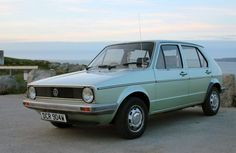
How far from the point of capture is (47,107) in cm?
687

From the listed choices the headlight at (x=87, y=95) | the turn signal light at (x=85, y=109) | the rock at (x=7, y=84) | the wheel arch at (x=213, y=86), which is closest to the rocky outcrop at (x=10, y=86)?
the rock at (x=7, y=84)

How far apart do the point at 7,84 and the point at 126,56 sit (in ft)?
29.2

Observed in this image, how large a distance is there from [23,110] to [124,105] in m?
4.60

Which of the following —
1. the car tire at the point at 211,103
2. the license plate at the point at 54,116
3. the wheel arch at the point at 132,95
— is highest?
the wheel arch at the point at 132,95

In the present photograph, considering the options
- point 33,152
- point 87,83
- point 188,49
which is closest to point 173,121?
point 188,49

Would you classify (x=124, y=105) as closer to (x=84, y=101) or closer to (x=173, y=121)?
(x=84, y=101)

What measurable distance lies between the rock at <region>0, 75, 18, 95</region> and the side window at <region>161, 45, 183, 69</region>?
350 inches

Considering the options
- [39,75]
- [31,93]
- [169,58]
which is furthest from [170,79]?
[39,75]

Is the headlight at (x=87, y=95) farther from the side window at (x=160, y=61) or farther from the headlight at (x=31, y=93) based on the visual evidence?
the side window at (x=160, y=61)

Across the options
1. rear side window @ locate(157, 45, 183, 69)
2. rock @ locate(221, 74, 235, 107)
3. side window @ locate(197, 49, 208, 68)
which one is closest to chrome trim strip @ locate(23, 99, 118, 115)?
rear side window @ locate(157, 45, 183, 69)

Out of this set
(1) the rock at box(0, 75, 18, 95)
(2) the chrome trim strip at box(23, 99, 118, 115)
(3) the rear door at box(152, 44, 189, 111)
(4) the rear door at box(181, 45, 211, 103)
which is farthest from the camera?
(1) the rock at box(0, 75, 18, 95)

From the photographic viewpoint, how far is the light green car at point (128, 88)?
654cm

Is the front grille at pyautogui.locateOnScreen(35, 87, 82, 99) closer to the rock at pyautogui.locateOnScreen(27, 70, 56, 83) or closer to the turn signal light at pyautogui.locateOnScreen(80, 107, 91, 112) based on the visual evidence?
the turn signal light at pyautogui.locateOnScreen(80, 107, 91, 112)

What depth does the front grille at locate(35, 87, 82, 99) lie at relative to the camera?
6602 mm
